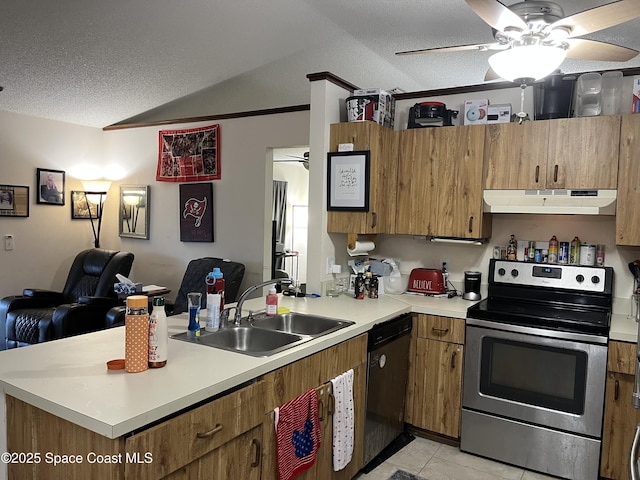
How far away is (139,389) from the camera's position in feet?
4.79

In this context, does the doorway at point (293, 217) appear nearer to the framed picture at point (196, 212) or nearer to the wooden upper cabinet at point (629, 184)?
the framed picture at point (196, 212)

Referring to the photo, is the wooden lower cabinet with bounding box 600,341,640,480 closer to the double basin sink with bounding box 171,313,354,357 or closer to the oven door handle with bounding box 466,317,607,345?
the oven door handle with bounding box 466,317,607,345

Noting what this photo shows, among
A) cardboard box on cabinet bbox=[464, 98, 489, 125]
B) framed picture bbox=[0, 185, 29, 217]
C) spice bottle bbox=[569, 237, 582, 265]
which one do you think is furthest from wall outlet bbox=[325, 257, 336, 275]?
framed picture bbox=[0, 185, 29, 217]

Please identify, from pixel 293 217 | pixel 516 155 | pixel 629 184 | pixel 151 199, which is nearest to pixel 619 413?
pixel 629 184

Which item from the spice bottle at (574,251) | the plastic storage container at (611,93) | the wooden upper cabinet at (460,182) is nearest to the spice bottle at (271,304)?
the wooden upper cabinet at (460,182)

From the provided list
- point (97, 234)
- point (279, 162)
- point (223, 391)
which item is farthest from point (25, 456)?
point (279, 162)

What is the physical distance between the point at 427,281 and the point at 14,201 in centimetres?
414

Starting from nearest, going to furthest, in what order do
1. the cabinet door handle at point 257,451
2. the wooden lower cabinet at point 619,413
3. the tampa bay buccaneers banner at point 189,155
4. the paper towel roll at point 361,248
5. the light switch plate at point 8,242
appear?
the cabinet door handle at point 257,451 < the wooden lower cabinet at point 619,413 < the paper towel roll at point 361,248 < the light switch plate at point 8,242 < the tampa bay buccaneers banner at point 189,155

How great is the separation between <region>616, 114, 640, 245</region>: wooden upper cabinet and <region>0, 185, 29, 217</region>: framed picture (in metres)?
5.17

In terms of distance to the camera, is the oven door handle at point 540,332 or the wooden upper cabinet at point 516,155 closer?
the oven door handle at point 540,332

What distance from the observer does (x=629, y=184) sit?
8.61ft

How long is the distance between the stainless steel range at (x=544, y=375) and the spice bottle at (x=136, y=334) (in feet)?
6.16

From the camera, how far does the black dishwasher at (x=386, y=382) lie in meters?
2.60

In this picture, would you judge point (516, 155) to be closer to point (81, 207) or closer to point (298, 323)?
point (298, 323)
